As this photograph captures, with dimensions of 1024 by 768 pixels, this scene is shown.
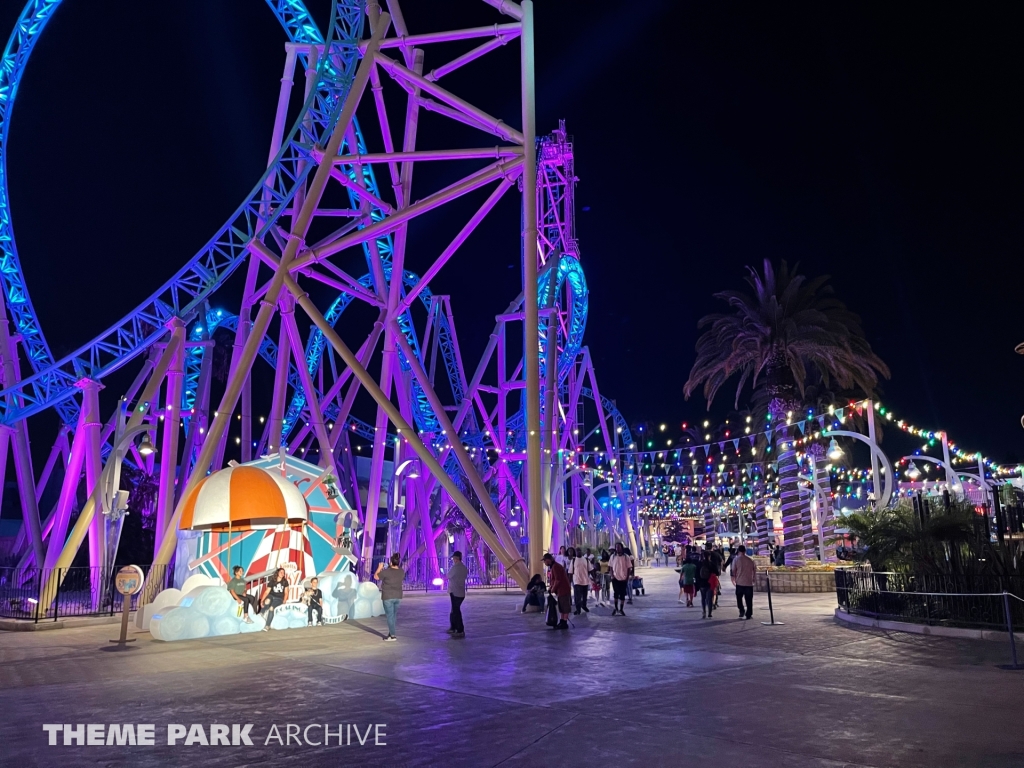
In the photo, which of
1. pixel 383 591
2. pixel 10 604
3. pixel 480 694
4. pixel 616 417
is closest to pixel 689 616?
pixel 383 591

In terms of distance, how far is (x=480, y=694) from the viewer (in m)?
6.89

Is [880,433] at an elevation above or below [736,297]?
below

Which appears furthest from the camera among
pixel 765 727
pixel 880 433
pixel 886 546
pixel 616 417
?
pixel 616 417

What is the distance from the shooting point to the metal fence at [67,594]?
14.8 metres

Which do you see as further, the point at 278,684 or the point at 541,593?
the point at 541,593

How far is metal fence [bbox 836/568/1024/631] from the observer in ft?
33.4

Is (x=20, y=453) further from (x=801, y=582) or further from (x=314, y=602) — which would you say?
(x=801, y=582)

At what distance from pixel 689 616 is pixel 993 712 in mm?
8953

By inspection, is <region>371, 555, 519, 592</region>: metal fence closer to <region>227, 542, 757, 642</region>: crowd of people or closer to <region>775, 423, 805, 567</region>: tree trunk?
<region>227, 542, 757, 642</region>: crowd of people

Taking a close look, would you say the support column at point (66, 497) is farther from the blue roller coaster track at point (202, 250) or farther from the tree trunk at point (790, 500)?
the tree trunk at point (790, 500)

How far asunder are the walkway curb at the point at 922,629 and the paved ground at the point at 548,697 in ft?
0.80

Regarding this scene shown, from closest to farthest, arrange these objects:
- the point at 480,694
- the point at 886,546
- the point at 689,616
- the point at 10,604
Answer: the point at 480,694 < the point at 886,546 < the point at 689,616 < the point at 10,604

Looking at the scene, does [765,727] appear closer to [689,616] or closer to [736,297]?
[689,616]

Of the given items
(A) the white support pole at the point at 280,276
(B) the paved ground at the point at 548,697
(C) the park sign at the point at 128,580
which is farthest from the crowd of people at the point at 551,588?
(A) the white support pole at the point at 280,276
